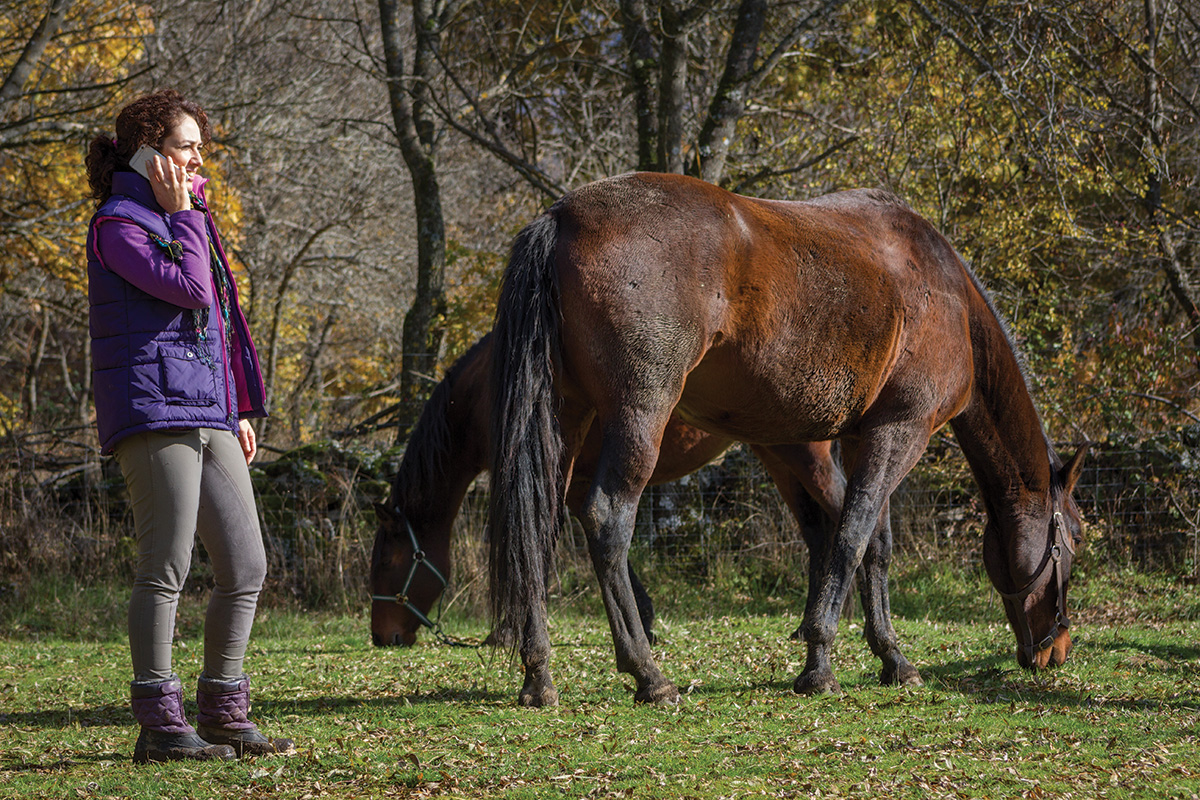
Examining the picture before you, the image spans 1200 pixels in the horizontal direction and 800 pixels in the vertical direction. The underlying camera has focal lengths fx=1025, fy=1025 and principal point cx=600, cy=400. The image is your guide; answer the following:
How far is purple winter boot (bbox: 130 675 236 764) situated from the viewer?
125 inches

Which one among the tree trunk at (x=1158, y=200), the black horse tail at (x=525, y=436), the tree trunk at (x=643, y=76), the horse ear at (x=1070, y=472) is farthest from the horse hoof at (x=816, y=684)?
the tree trunk at (x=1158, y=200)

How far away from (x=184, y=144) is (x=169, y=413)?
0.88 m

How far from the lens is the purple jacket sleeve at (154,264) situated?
3.07 meters

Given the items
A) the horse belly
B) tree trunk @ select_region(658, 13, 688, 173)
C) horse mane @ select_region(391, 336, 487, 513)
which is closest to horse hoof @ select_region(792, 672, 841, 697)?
the horse belly

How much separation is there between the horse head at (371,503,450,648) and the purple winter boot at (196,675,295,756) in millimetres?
2162

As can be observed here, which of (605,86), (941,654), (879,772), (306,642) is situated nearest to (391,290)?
(605,86)

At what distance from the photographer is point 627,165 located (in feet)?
38.8

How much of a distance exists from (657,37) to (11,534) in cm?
664

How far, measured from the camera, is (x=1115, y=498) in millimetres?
8203

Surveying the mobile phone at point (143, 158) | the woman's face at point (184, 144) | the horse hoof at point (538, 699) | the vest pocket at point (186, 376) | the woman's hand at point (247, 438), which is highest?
the woman's face at point (184, 144)

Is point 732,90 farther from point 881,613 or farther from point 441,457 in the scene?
point 881,613

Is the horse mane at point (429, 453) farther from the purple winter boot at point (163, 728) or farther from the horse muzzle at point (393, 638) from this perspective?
the purple winter boot at point (163, 728)

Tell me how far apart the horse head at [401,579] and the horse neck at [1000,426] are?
2802 millimetres

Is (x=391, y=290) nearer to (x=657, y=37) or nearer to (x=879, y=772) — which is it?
(x=657, y=37)
